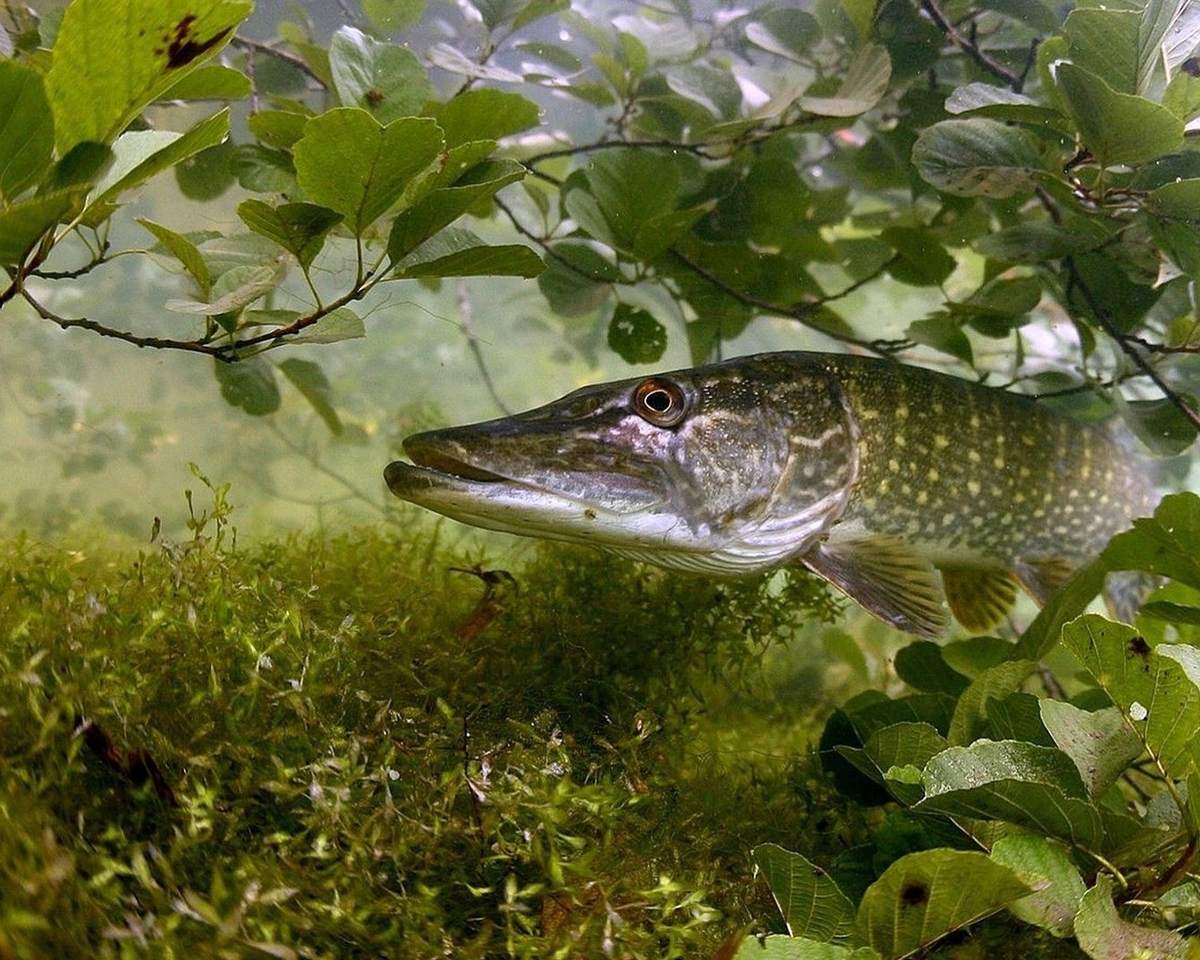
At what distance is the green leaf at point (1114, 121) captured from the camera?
4.83 feet

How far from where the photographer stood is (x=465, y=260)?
1.28 m

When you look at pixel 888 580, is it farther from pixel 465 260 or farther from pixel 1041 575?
pixel 465 260

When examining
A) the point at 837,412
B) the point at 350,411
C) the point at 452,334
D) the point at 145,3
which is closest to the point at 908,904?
the point at 837,412

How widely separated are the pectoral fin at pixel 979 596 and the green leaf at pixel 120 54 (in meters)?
2.32

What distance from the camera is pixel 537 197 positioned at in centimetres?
241

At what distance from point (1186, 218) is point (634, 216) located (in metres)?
1.23

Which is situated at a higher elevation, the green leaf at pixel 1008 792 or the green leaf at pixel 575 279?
the green leaf at pixel 575 279

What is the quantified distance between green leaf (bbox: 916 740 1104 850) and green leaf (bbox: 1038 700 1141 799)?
0.08ft

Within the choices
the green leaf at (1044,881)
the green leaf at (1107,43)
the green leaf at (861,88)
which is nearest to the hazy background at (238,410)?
the green leaf at (861,88)

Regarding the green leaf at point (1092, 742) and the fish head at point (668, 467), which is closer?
the green leaf at point (1092, 742)

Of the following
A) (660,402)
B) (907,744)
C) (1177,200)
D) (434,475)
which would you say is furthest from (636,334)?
(907,744)

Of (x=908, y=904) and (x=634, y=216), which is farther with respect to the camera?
(x=634, y=216)

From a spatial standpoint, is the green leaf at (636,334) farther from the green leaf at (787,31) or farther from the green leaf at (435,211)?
the green leaf at (435,211)

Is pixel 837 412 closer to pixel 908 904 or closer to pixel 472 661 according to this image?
pixel 472 661
